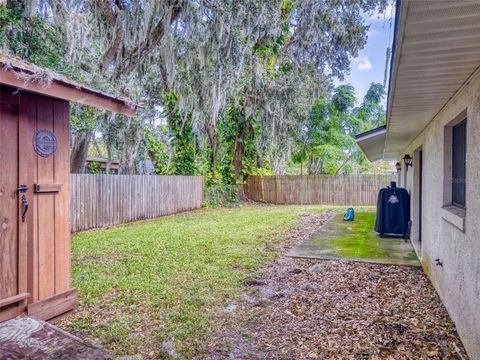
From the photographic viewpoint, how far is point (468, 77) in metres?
2.50

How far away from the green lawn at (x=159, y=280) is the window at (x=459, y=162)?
8.18ft

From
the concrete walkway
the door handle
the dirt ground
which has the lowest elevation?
the dirt ground

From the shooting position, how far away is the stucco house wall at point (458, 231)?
2.41 metres

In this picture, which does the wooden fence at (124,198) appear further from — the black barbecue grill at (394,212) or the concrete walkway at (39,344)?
the black barbecue grill at (394,212)

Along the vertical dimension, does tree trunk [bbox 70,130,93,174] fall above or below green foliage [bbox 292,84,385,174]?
below

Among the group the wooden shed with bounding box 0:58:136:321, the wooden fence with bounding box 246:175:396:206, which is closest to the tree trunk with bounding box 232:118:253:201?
the wooden fence with bounding box 246:175:396:206

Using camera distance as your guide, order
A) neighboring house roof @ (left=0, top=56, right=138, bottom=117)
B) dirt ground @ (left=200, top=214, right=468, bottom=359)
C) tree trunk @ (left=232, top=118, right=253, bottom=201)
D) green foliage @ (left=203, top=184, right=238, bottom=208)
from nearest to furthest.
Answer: neighboring house roof @ (left=0, top=56, right=138, bottom=117), dirt ground @ (left=200, top=214, right=468, bottom=359), green foliage @ (left=203, top=184, right=238, bottom=208), tree trunk @ (left=232, top=118, right=253, bottom=201)

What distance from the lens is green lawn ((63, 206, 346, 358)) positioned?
290cm

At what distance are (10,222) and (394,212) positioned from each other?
6.40 m

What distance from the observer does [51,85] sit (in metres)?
2.71

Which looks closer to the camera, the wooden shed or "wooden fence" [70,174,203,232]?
the wooden shed

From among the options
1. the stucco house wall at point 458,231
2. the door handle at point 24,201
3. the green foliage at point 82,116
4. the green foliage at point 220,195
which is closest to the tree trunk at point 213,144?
the green foliage at point 220,195

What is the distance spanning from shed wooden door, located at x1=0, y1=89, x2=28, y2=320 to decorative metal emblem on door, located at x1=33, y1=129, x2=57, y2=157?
0.52 feet

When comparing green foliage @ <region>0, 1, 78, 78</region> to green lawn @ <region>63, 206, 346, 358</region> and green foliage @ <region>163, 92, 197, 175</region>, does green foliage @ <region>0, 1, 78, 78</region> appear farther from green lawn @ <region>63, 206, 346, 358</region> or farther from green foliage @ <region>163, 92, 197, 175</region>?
green foliage @ <region>163, 92, 197, 175</region>
